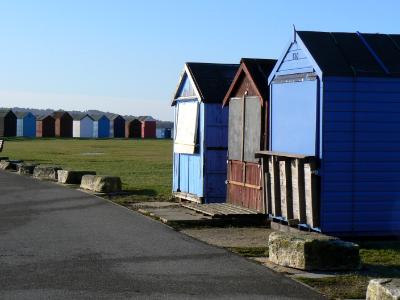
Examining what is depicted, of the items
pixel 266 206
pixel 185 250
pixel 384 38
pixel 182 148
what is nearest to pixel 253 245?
pixel 185 250

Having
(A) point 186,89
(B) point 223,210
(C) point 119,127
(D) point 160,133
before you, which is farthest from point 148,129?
(B) point 223,210

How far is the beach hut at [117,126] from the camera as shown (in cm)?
11494

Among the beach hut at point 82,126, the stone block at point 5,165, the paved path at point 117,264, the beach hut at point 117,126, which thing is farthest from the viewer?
the beach hut at point 117,126

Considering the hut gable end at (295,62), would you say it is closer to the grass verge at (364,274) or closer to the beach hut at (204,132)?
the grass verge at (364,274)

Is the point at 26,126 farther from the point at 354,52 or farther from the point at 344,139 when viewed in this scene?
the point at 344,139

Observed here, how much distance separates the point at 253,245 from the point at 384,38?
176 inches

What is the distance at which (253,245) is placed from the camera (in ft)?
38.4

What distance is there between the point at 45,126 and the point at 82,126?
6712 millimetres

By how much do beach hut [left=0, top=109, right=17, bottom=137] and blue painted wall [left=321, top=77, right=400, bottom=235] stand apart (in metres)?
94.6

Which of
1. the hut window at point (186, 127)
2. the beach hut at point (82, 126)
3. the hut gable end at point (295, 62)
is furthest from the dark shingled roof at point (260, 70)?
the beach hut at point (82, 126)

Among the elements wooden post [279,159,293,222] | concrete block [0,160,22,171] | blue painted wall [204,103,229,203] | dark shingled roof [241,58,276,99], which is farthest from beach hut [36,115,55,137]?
wooden post [279,159,293,222]

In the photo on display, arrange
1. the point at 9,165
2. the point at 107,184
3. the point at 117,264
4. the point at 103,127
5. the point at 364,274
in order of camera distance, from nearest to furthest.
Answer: the point at 364,274 < the point at 117,264 < the point at 107,184 < the point at 9,165 < the point at 103,127

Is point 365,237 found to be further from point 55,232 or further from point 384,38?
point 55,232

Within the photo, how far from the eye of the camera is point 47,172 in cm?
2611
